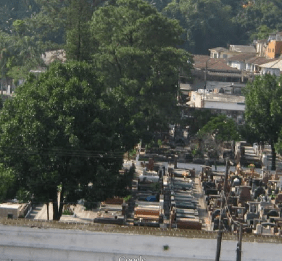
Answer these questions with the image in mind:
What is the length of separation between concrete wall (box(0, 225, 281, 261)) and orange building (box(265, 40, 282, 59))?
57324mm

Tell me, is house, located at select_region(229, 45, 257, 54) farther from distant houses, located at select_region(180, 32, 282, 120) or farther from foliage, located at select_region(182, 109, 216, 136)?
foliage, located at select_region(182, 109, 216, 136)

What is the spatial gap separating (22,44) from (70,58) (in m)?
26.6

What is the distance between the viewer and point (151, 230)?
17.2 metres

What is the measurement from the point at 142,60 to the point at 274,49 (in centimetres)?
3542

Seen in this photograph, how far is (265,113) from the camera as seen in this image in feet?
128

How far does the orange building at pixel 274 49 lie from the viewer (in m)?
72.7

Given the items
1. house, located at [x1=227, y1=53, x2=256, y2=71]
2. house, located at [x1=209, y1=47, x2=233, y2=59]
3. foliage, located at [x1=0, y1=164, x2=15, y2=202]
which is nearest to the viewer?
foliage, located at [x1=0, y1=164, x2=15, y2=202]

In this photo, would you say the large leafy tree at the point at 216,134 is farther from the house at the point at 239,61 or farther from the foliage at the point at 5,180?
the house at the point at 239,61

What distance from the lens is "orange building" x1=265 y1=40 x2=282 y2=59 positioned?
72656 millimetres

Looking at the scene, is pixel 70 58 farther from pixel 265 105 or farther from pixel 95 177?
pixel 95 177

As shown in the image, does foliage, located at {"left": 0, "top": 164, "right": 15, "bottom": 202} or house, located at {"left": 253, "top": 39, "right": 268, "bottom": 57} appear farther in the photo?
house, located at {"left": 253, "top": 39, "right": 268, "bottom": 57}

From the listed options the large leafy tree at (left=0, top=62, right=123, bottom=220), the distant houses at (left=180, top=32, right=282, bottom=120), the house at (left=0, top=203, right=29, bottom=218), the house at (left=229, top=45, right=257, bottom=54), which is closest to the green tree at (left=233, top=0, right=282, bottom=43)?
the distant houses at (left=180, top=32, right=282, bottom=120)

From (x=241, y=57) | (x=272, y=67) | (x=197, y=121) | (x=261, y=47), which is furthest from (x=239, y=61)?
(x=197, y=121)

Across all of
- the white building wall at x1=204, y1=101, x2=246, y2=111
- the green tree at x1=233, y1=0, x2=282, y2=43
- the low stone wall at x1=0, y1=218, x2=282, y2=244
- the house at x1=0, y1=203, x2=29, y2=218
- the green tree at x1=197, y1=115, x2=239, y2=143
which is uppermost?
the green tree at x1=233, y1=0, x2=282, y2=43
